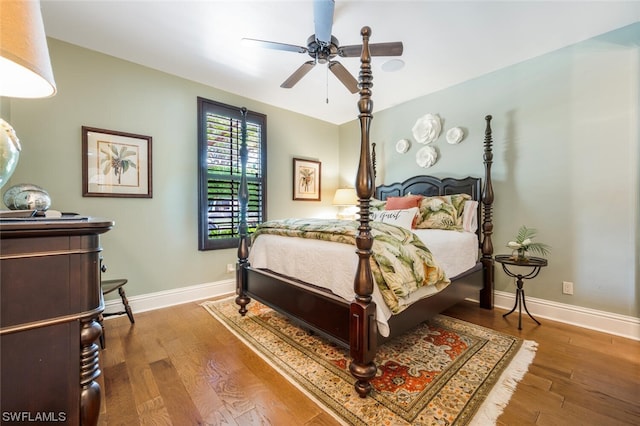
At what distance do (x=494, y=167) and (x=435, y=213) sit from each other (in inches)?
34.3

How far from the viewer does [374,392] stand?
1558mm

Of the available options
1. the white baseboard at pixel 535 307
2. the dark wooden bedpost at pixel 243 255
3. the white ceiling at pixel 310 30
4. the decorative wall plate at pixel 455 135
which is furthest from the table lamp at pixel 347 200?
the white baseboard at pixel 535 307

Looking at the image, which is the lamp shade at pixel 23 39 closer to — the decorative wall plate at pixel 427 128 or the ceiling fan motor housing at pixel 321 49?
the ceiling fan motor housing at pixel 321 49

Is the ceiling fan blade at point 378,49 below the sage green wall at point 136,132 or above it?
above

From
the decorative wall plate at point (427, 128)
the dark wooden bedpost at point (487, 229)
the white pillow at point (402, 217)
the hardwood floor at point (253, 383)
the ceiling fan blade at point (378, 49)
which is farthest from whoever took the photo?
the decorative wall plate at point (427, 128)

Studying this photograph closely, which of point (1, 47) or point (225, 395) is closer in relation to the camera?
point (1, 47)

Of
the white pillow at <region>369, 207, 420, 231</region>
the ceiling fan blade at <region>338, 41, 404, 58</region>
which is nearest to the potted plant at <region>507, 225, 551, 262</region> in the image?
the white pillow at <region>369, 207, 420, 231</region>

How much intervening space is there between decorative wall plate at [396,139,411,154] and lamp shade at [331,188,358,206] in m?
1.01

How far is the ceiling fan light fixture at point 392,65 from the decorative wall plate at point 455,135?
1069 millimetres

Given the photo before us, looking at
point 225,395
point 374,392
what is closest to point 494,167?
point 374,392

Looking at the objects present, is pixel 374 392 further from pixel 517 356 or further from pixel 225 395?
pixel 517 356

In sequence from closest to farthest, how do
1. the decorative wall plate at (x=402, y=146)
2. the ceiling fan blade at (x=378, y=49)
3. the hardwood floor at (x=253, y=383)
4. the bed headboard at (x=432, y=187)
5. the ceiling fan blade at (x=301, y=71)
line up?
1. the hardwood floor at (x=253, y=383)
2. the ceiling fan blade at (x=378, y=49)
3. the ceiling fan blade at (x=301, y=71)
4. the bed headboard at (x=432, y=187)
5. the decorative wall plate at (x=402, y=146)

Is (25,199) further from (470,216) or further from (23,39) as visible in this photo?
(470,216)

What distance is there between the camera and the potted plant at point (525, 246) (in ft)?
8.07
